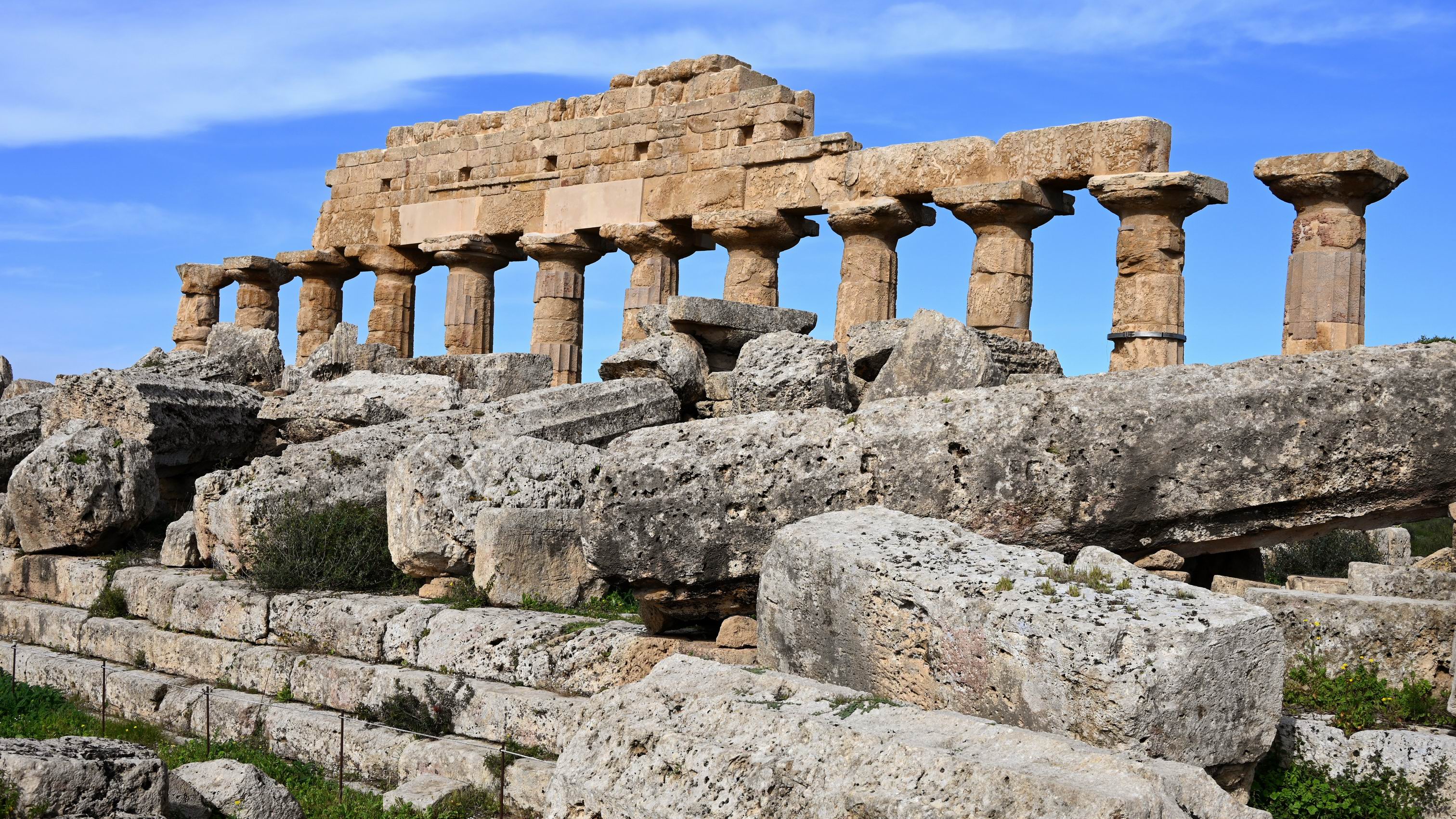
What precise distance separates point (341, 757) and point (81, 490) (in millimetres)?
5074

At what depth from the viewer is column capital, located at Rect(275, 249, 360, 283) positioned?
22562mm

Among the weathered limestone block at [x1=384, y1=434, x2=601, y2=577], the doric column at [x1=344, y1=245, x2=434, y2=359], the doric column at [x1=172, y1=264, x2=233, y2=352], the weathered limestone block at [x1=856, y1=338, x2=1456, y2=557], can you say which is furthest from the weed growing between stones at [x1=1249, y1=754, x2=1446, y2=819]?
the doric column at [x1=172, y1=264, x2=233, y2=352]

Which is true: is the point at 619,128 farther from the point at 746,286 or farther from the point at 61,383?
the point at 61,383

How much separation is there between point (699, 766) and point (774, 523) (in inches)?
76.7

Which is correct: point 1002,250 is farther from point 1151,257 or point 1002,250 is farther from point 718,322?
point 718,322

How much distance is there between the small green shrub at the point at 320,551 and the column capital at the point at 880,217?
841 centimetres

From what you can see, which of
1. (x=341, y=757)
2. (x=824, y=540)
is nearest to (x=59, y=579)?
(x=341, y=757)

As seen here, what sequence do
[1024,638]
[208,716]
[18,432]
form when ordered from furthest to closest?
1. [18,432]
2. [208,716]
3. [1024,638]

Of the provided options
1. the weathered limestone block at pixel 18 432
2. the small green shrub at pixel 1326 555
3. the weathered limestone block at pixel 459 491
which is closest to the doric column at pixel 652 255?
the weathered limestone block at pixel 18 432

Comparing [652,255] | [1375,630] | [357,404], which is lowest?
[1375,630]

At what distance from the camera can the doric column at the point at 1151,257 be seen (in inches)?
571

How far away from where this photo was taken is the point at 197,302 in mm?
23672

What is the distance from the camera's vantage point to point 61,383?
12445mm

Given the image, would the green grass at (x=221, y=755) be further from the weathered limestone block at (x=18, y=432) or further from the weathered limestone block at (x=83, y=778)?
the weathered limestone block at (x=18, y=432)
